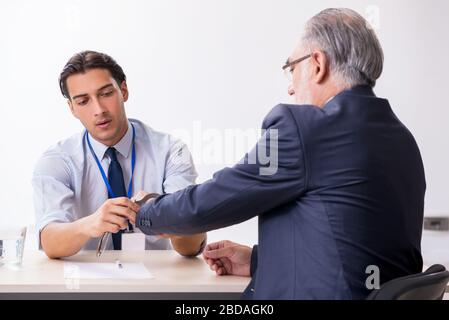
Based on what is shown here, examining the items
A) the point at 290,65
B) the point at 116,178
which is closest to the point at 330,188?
the point at 290,65

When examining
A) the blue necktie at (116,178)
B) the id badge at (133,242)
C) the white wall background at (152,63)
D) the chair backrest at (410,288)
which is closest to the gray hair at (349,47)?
the chair backrest at (410,288)

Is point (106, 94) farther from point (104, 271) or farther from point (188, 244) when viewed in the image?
point (104, 271)

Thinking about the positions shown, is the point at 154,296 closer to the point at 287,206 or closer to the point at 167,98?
the point at 287,206

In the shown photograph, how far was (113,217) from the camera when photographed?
1878 millimetres

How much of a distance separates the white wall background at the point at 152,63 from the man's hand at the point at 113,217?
7.79ft

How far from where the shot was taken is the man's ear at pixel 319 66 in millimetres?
1504

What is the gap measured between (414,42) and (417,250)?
129 inches

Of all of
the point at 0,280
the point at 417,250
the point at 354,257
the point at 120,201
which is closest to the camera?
the point at 354,257

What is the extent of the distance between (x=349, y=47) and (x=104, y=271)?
0.94 m

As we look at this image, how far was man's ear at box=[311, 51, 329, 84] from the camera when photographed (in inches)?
59.2

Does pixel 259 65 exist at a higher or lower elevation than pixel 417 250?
higher

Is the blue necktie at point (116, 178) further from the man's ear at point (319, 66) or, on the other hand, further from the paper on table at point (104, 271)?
the man's ear at point (319, 66)

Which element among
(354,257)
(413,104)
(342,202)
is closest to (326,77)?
(342,202)

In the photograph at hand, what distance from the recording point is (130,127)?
2580 mm
